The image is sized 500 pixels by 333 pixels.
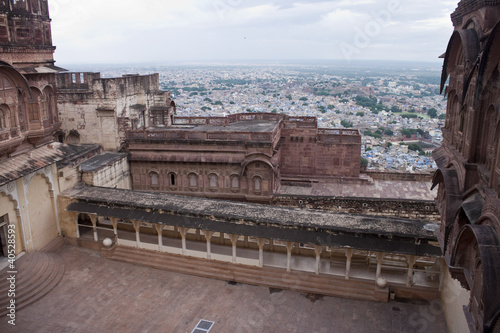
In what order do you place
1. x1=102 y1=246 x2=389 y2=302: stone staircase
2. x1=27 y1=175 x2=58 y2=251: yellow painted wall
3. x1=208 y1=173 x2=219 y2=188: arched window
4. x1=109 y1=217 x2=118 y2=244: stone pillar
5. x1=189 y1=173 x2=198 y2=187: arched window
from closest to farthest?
x1=102 y1=246 x2=389 y2=302: stone staircase
x1=27 y1=175 x2=58 y2=251: yellow painted wall
x1=109 y1=217 x2=118 y2=244: stone pillar
x1=208 y1=173 x2=219 y2=188: arched window
x1=189 y1=173 x2=198 y2=187: arched window

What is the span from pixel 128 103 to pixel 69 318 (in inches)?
650

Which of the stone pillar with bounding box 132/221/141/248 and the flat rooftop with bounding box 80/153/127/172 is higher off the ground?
the flat rooftop with bounding box 80/153/127/172

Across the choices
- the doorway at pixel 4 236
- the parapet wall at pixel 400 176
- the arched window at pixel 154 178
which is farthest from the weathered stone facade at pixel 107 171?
the parapet wall at pixel 400 176

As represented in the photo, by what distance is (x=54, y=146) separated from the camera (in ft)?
59.6

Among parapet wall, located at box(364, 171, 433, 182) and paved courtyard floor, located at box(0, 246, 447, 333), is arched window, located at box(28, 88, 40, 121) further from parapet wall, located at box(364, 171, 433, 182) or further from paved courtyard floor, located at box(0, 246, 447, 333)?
parapet wall, located at box(364, 171, 433, 182)

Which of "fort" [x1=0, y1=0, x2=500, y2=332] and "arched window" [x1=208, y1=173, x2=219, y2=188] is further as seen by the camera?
"arched window" [x1=208, y1=173, x2=219, y2=188]

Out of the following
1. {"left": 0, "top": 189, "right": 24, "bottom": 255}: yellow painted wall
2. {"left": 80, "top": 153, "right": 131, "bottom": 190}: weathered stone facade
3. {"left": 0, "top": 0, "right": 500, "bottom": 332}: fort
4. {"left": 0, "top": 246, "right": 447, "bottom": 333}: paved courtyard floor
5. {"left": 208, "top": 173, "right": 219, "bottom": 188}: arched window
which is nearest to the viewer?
{"left": 0, "top": 0, "right": 500, "bottom": 332}: fort

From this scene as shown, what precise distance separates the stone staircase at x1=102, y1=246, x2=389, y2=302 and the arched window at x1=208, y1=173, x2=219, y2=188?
24.8ft

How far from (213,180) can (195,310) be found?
1096 cm

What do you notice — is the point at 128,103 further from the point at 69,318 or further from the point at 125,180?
the point at 69,318

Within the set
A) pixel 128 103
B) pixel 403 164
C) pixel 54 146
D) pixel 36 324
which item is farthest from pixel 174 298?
pixel 403 164

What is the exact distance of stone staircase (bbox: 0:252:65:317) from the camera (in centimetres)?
1410

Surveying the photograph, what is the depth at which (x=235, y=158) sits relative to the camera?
23.5 metres

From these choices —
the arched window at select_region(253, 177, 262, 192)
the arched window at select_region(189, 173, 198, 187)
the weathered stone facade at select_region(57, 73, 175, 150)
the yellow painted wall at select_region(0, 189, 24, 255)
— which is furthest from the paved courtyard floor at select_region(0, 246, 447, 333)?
the weathered stone facade at select_region(57, 73, 175, 150)
